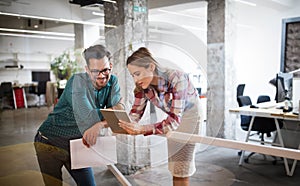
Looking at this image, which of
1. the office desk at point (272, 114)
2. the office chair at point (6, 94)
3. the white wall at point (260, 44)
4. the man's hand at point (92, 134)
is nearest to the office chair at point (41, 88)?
the office chair at point (6, 94)

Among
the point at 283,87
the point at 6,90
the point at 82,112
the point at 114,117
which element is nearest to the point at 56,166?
the point at 82,112

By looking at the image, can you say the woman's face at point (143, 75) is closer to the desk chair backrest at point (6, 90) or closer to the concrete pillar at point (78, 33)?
the concrete pillar at point (78, 33)

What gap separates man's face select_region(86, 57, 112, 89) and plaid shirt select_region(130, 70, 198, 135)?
24 cm

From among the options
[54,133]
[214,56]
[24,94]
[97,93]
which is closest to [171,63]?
[97,93]

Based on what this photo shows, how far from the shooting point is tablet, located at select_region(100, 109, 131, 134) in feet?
5.15

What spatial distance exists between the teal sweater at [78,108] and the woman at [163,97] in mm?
187

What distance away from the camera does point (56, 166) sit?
208 cm

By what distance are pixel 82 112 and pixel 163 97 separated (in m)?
0.59

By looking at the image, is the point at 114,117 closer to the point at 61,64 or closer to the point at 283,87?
the point at 61,64

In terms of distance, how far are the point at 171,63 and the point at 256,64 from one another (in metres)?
4.94

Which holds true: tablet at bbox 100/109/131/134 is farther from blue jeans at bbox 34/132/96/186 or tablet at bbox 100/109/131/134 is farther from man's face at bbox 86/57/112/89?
blue jeans at bbox 34/132/96/186

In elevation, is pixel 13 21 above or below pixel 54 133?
above

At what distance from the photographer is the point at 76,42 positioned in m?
3.22

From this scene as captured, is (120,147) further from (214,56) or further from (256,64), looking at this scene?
(256,64)
